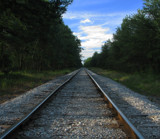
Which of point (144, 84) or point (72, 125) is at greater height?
point (72, 125)

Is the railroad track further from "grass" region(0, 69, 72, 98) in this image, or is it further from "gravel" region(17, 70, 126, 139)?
"grass" region(0, 69, 72, 98)

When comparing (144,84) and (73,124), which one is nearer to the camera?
(73,124)

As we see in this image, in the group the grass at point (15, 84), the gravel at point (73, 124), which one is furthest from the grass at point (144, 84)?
the grass at point (15, 84)

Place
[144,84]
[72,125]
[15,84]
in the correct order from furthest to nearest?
[144,84]
[15,84]
[72,125]

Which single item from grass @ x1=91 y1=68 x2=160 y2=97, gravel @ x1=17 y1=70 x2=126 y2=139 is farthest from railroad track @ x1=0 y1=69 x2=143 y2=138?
grass @ x1=91 y1=68 x2=160 y2=97

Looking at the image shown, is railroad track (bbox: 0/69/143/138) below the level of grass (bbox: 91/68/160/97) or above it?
above

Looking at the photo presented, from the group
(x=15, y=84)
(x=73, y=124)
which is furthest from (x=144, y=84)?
(x=73, y=124)

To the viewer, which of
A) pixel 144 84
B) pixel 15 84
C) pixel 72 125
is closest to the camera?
pixel 72 125

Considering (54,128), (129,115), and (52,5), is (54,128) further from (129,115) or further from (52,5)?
(52,5)

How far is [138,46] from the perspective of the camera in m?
23.5

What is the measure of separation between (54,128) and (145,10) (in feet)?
73.0

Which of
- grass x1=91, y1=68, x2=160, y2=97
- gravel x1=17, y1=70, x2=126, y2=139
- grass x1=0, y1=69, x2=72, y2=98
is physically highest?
grass x1=0, y1=69, x2=72, y2=98

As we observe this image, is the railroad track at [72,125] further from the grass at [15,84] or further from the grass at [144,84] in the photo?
the grass at [144,84]

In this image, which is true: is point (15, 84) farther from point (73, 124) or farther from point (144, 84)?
point (144, 84)
